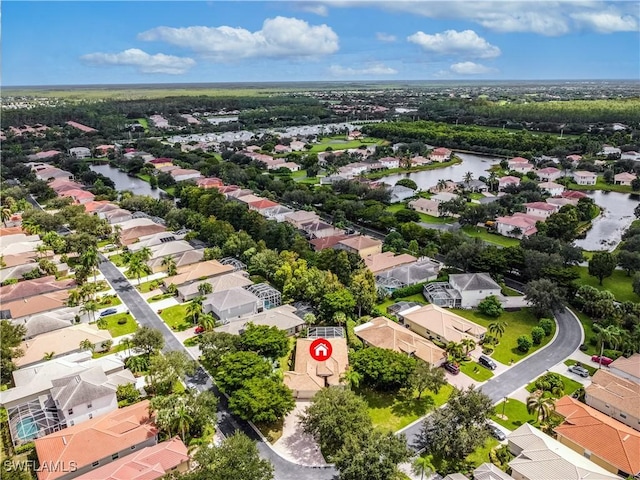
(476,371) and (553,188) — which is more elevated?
(553,188)

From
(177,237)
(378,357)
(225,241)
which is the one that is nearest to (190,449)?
(378,357)

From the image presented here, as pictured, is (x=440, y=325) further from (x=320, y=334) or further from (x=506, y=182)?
(x=506, y=182)

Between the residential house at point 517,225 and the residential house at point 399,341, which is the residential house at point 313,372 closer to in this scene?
the residential house at point 399,341

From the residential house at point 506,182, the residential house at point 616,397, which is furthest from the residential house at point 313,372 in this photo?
the residential house at point 506,182

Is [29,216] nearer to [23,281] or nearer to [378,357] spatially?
[23,281]

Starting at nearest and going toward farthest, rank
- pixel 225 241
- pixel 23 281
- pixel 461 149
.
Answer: pixel 23 281 → pixel 225 241 → pixel 461 149

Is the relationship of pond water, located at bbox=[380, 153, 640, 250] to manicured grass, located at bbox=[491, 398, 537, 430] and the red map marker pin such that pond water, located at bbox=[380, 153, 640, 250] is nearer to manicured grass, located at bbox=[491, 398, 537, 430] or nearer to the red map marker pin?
manicured grass, located at bbox=[491, 398, 537, 430]

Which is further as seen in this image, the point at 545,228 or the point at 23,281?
the point at 545,228

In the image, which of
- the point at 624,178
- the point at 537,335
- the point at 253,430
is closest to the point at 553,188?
the point at 624,178
